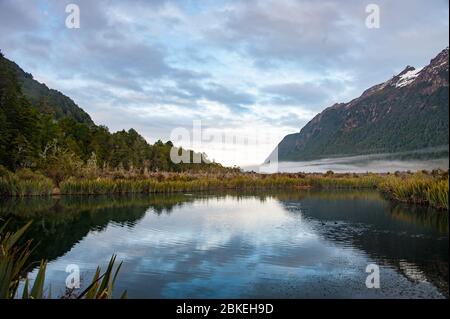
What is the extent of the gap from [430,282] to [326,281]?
89.7 inches

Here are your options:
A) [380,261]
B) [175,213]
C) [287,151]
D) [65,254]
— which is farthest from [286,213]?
[287,151]

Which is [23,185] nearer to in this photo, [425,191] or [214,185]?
[214,185]

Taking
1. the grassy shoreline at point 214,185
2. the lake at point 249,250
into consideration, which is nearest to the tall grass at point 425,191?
the grassy shoreline at point 214,185

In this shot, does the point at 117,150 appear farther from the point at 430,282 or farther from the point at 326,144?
the point at 326,144

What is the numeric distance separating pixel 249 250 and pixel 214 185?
112 feet

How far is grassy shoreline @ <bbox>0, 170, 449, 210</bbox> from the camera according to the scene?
23.2m

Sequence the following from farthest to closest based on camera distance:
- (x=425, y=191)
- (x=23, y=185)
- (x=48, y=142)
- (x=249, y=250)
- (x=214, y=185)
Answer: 1. (x=214, y=185)
2. (x=48, y=142)
3. (x=23, y=185)
4. (x=425, y=191)
5. (x=249, y=250)

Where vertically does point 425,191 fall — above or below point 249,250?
above

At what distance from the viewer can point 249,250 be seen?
13219 mm

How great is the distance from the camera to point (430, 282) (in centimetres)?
913

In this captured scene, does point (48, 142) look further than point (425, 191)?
Yes

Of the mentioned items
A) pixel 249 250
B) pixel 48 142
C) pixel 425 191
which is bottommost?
pixel 249 250

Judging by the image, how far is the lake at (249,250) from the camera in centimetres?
909

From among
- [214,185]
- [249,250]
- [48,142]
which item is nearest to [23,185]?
[48,142]
